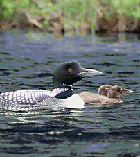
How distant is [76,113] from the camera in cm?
868

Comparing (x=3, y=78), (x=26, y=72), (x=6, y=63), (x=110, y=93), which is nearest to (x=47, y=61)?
(x=6, y=63)

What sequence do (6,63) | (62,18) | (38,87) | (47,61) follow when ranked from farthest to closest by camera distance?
(62,18) → (47,61) → (6,63) → (38,87)

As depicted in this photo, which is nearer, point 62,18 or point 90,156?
point 90,156

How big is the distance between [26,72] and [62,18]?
35.8 m

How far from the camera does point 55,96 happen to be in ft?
29.6

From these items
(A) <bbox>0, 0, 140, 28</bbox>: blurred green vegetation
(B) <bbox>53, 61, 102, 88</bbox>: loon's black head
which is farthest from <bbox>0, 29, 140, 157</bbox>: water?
(A) <bbox>0, 0, 140, 28</bbox>: blurred green vegetation

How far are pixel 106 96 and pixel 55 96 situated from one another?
2.24 metres

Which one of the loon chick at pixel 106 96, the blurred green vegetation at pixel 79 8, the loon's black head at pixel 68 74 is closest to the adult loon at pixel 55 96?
the loon's black head at pixel 68 74

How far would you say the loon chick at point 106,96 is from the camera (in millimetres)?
9977

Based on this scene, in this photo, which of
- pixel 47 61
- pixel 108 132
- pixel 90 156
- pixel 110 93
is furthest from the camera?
pixel 47 61

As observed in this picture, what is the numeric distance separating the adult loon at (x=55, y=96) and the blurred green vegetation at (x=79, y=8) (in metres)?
33.5

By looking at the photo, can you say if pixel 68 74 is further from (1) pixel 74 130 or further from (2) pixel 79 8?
(2) pixel 79 8

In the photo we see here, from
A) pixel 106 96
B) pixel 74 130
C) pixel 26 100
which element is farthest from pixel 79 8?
pixel 74 130

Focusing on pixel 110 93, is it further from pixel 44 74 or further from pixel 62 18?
pixel 62 18
